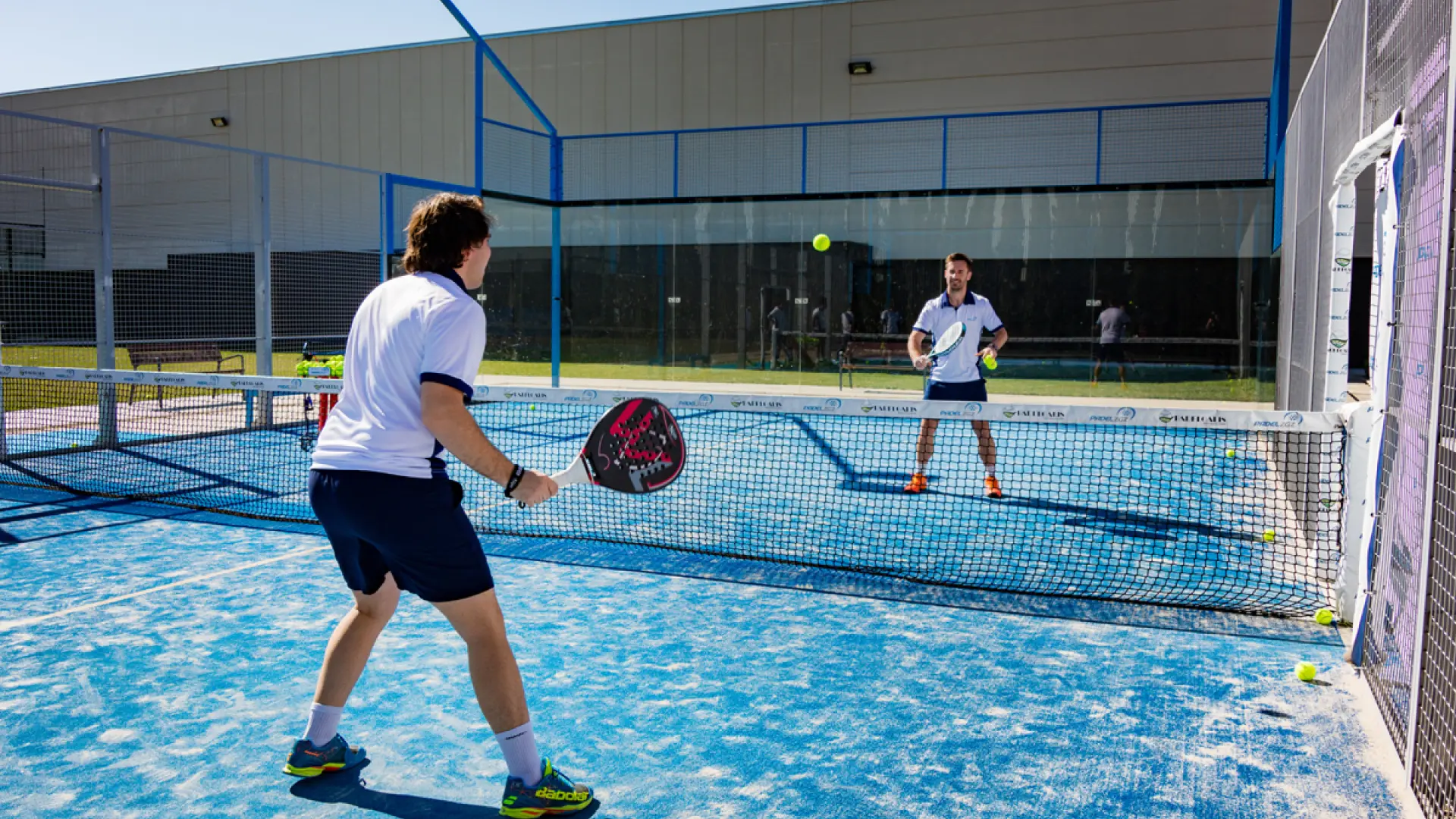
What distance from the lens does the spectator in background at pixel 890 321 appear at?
59.6 ft

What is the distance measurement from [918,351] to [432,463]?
19.2ft

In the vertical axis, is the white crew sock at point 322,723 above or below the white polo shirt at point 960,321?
below

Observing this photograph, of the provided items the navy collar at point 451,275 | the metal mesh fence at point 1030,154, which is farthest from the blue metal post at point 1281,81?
the navy collar at point 451,275

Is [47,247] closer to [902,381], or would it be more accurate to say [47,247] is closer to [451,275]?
[902,381]

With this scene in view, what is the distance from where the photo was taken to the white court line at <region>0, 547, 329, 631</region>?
4773 millimetres

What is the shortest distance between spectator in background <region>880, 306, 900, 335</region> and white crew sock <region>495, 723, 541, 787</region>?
15.7 metres

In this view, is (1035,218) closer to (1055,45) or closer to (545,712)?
(1055,45)

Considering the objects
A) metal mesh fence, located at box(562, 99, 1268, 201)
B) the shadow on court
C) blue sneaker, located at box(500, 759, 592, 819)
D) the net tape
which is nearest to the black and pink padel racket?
blue sneaker, located at box(500, 759, 592, 819)

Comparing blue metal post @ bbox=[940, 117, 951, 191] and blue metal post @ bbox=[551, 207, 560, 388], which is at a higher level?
blue metal post @ bbox=[940, 117, 951, 191]

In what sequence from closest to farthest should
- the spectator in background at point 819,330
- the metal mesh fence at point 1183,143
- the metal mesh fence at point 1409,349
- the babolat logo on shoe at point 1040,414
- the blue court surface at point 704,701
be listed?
the blue court surface at point 704,701 → the metal mesh fence at point 1409,349 → the babolat logo on shoe at point 1040,414 → the metal mesh fence at point 1183,143 → the spectator in background at point 819,330

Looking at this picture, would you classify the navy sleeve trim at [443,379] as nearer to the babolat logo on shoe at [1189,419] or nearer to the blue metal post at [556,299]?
the babolat logo on shoe at [1189,419]

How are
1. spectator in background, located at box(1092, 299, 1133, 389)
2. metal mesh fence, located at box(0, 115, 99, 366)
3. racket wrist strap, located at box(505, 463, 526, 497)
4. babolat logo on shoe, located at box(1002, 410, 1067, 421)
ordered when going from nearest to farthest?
racket wrist strap, located at box(505, 463, 526, 497), babolat logo on shoe, located at box(1002, 410, 1067, 421), metal mesh fence, located at box(0, 115, 99, 366), spectator in background, located at box(1092, 299, 1133, 389)

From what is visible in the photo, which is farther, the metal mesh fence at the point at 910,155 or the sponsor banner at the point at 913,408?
the metal mesh fence at the point at 910,155

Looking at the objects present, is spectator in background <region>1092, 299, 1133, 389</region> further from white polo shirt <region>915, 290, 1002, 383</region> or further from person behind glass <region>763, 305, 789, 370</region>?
white polo shirt <region>915, 290, 1002, 383</region>
